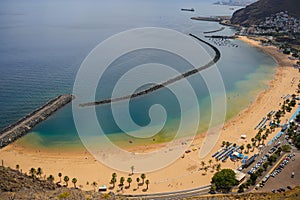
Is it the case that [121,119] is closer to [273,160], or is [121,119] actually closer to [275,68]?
[273,160]

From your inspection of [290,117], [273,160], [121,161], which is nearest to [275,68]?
[290,117]

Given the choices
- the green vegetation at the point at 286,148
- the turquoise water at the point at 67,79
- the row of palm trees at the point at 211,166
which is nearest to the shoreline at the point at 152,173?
the row of palm trees at the point at 211,166

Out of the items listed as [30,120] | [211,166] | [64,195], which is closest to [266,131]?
[211,166]

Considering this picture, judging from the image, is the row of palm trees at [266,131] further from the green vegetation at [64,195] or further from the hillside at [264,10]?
the hillside at [264,10]

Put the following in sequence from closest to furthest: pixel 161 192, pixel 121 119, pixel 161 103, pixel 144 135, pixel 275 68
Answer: pixel 161 192, pixel 144 135, pixel 121 119, pixel 161 103, pixel 275 68

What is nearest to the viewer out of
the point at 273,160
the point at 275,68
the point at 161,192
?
the point at 161,192

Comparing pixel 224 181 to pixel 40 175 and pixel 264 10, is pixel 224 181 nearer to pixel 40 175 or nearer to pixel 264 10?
pixel 40 175
